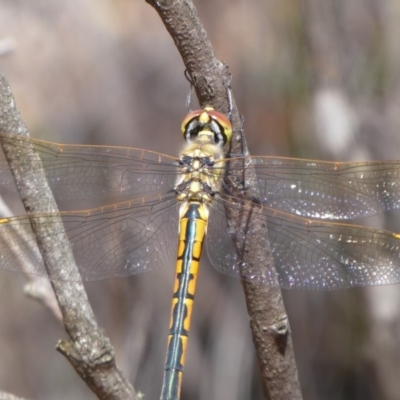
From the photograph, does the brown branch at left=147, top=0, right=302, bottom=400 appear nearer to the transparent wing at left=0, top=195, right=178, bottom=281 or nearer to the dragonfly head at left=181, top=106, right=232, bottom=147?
the dragonfly head at left=181, top=106, right=232, bottom=147

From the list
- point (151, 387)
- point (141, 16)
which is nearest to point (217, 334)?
point (151, 387)

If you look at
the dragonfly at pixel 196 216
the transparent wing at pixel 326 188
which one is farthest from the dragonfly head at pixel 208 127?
the transparent wing at pixel 326 188

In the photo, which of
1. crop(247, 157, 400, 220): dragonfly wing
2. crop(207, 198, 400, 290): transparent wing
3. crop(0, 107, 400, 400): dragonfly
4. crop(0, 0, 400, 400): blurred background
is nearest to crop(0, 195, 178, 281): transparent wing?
crop(0, 107, 400, 400): dragonfly

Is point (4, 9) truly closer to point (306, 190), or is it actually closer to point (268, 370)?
point (306, 190)

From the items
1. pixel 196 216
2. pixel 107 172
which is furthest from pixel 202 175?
pixel 107 172

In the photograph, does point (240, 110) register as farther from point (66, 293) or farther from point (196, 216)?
point (66, 293)
